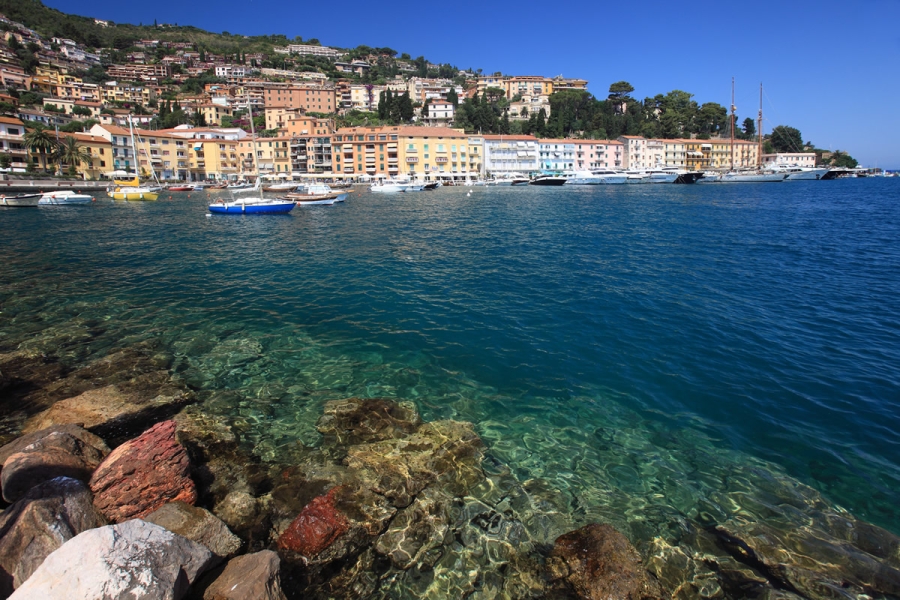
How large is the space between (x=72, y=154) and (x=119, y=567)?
86794 mm

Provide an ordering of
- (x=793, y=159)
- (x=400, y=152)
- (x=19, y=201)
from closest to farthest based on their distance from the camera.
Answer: (x=19, y=201) < (x=400, y=152) < (x=793, y=159)

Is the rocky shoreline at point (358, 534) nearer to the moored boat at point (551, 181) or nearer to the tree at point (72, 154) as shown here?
the tree at point (72, 154)

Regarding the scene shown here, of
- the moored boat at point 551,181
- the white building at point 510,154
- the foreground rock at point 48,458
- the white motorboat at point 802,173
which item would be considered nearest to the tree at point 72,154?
the white building at point 510,154

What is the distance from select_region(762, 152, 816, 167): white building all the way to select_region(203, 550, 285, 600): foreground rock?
149 meters

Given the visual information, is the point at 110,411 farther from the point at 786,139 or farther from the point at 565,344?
the point at 786,139

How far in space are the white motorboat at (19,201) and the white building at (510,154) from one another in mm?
71848

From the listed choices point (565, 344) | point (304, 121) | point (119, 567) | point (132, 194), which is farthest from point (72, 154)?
point (119, 567)

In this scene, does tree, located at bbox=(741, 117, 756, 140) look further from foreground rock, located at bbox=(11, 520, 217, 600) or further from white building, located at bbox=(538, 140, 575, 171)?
foreground rock, located at bbox=(11, 520, 217, 600)

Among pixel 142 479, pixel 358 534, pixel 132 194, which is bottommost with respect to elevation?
pixel 358 534

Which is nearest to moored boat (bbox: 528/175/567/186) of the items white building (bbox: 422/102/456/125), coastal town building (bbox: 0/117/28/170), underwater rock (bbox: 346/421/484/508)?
white building (bbox: 422/102/456/125)

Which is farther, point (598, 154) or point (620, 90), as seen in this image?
point (620, 90)

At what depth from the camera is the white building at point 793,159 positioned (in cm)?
12238

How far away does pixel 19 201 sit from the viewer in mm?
46469

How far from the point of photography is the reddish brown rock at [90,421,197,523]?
4.40m
